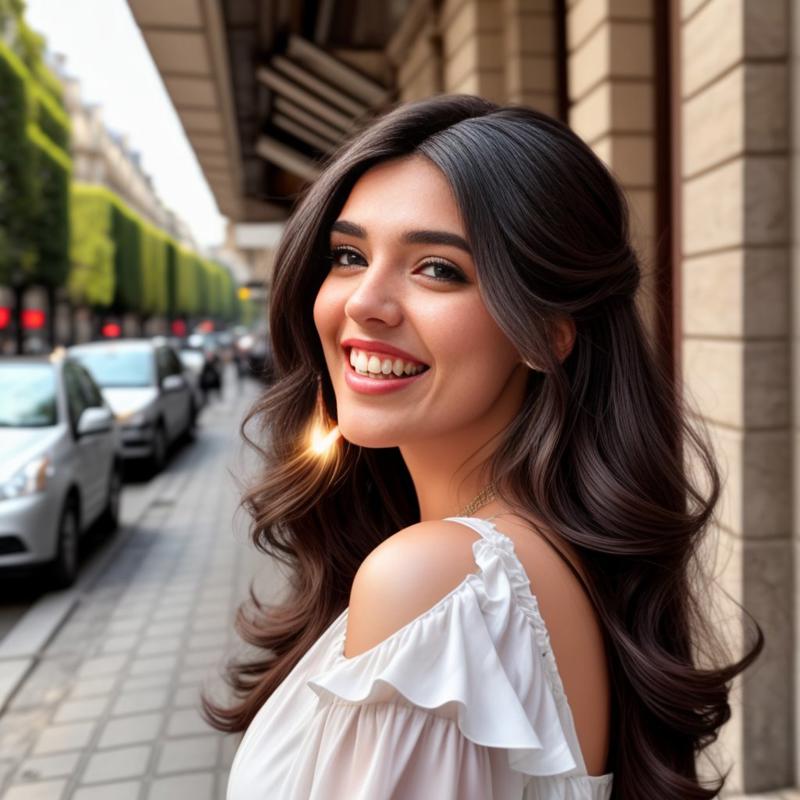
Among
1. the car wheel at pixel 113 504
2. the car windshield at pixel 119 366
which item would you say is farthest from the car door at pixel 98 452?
the car windshield at pixel 119 366

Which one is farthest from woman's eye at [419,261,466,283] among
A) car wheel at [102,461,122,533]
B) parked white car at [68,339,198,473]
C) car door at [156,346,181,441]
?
car door at [156,346,181,441]

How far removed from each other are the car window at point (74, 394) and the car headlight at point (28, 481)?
0.87 meters

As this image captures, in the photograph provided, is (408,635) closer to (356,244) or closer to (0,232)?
(356,244)

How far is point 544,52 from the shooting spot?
579cm

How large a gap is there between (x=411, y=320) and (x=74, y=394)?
671 cm

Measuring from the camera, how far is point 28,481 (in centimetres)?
593

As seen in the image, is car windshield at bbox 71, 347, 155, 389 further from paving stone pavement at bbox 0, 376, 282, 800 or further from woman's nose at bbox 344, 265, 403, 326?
woman's nose at bbox 344, 265, 403, 326

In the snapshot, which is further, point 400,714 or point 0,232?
point 0,232

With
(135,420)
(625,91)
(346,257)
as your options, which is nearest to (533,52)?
(625,91)

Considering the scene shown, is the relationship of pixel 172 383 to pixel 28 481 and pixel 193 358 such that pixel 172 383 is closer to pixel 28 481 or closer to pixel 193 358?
pixel 28 481

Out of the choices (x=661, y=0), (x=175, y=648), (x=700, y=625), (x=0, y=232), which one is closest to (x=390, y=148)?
(x=700, y=625)

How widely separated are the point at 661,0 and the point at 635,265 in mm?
3401

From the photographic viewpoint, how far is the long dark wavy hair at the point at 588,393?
1.19 metres

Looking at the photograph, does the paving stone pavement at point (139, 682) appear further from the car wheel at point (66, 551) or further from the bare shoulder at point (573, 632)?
the bare shoulder at point (573, 632)
